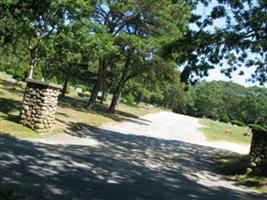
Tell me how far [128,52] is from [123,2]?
4.78 m

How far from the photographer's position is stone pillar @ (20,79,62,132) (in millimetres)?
16938

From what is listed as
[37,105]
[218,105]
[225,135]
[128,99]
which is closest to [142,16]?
[225,135]

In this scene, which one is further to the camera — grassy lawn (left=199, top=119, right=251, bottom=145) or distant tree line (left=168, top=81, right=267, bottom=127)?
distant tree line (left=168, top=81, right=267, bottom=127)

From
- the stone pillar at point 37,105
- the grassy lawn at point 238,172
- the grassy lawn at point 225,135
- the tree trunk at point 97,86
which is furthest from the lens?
the tree trunk at point 97,86

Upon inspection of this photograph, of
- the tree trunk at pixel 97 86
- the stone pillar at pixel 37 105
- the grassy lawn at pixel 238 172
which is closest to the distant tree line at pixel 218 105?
the tree trunk at pixel 97 86

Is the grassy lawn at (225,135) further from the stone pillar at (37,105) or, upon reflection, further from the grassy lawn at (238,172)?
the stone pillar at (37,105)

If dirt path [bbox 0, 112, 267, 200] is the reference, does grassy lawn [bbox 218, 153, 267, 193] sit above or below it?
above

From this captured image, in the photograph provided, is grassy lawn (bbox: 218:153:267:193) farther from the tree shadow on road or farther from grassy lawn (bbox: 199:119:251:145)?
grassy lawn (bbox: 199:119:251:145)

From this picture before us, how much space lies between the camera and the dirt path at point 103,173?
893 centimetres

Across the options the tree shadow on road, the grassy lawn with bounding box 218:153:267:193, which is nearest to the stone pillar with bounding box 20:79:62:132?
the tree shadow on road

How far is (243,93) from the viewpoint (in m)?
145

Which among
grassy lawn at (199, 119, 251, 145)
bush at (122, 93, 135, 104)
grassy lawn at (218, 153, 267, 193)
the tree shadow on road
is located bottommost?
the tree shadow on road

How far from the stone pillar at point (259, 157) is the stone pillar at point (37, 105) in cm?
768

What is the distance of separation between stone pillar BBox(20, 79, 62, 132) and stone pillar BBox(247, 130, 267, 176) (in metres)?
7.68
